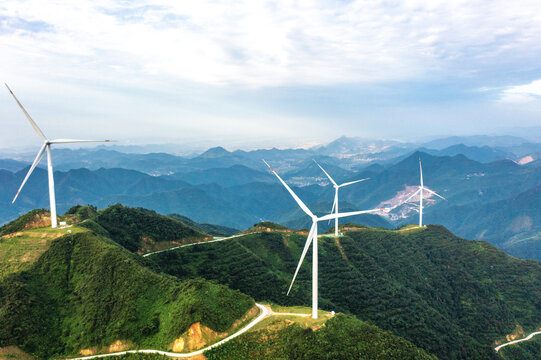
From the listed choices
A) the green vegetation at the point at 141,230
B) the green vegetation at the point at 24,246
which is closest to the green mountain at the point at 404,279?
the green vegetation at the point at 141,230

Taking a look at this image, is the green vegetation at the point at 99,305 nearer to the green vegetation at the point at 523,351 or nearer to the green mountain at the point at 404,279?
the green mountain at the point at 404,279

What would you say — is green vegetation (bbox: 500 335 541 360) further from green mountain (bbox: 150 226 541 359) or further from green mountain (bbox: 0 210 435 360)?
green mountain (bbox: 0 210 435 360)

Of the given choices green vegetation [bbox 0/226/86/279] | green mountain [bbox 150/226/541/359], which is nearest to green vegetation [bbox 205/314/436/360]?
green mountain [bbox 150/226/541/359]

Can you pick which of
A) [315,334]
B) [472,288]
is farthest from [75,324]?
[472,288]

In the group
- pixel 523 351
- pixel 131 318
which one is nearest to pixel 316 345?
pixel 131 318

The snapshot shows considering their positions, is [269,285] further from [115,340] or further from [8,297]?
[8,297]

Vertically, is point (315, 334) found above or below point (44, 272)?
below
